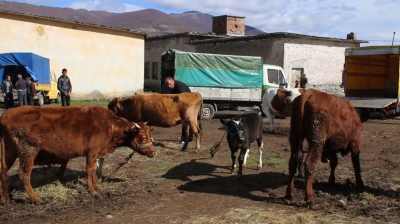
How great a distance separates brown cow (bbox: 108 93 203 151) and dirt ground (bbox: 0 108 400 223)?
923mm

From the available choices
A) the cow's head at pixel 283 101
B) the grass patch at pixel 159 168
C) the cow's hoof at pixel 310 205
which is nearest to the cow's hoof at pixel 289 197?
the cow's hoof at pixel 310 205

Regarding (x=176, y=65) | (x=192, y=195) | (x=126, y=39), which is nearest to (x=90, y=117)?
(x=192, y=195)

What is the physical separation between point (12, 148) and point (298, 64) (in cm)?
2423

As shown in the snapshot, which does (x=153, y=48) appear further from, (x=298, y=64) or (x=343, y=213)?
(x=343, y=213)

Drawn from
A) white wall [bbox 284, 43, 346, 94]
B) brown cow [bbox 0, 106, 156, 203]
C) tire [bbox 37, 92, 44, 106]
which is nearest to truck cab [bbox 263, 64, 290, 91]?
white wall [bbox 284, 43, 346, 94]

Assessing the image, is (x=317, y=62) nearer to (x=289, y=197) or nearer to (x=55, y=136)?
(x=289, y=197)

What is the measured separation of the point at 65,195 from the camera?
6.91m

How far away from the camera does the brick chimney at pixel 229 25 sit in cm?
3891

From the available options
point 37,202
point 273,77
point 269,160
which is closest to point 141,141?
point 37,202

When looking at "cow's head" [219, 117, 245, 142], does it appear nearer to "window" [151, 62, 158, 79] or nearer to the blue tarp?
the blue tarp

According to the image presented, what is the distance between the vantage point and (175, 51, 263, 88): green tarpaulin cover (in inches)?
Result: 719

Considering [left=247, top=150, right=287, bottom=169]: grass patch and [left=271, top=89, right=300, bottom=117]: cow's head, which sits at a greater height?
[left=271, top=89, right=300, bottom=117]: cow's head

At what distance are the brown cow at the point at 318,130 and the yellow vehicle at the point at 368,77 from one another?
9810 mm

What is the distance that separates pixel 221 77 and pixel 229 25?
2127 cm
